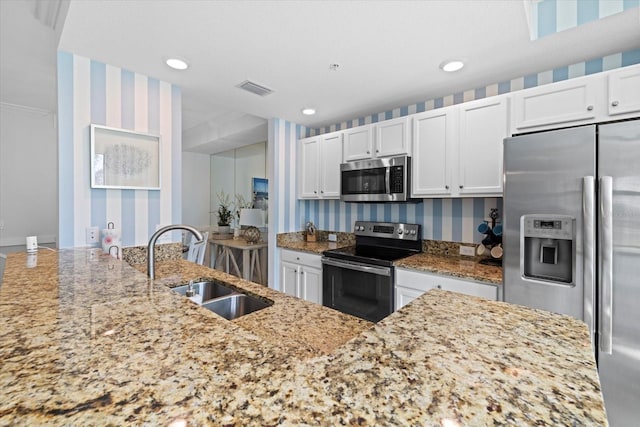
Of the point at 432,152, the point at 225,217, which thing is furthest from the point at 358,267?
the point at 225,217

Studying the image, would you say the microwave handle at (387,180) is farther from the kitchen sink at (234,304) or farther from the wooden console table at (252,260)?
the wooden console table at (252,260)

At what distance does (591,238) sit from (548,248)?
19cm

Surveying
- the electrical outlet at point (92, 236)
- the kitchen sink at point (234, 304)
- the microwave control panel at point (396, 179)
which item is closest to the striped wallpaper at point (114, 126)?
the electrical outlet at point (92, 236)

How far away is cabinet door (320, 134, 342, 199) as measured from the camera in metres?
3.10

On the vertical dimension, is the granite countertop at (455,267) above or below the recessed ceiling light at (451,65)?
below

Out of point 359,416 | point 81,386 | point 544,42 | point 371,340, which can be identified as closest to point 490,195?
point 544,42

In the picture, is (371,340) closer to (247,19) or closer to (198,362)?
(198,362)

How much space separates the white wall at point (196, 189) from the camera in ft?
17.1

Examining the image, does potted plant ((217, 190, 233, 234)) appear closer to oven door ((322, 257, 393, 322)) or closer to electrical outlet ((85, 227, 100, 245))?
oven door ((322, 257, 393, 322))

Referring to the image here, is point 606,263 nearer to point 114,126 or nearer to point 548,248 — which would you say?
point 548,248

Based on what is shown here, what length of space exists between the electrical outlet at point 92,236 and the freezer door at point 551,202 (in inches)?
106

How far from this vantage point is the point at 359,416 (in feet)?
1.19

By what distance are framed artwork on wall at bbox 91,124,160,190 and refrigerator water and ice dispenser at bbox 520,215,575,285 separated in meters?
2.60

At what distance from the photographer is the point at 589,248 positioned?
1.42m
